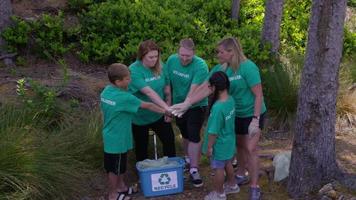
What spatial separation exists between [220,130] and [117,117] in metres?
1.01

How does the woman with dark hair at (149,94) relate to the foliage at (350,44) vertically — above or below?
below

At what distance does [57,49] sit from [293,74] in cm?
380

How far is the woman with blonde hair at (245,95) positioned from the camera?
5.30 metres

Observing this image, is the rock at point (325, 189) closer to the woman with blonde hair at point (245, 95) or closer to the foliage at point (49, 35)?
the woman with blonde hair at point (245, 95)

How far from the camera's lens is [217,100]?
17.2ft

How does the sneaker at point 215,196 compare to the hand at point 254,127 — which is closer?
the hand at point 254,127

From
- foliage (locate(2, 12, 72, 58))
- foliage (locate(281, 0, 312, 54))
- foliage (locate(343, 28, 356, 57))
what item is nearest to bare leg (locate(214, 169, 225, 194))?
foliage (locate(2, 12, 72, 58))

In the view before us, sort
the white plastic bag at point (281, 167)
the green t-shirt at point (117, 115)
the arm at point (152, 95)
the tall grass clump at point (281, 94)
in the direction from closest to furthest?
the green t-shirt at point (117, 115)
the arm at point (152, 95)
the white plastic bag at point (281, 167)
the tall grass clump at point (281, 94)

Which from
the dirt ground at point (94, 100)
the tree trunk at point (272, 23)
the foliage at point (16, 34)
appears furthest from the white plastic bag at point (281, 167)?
the foliage at point (16, 34)

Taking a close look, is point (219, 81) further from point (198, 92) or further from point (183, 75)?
point (183, 75)

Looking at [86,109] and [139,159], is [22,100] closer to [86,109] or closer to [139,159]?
[86,109]

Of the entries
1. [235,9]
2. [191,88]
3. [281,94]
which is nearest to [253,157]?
[191,88]

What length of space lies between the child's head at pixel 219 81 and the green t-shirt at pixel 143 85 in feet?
2.78

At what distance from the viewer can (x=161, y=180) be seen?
5.66 metres
